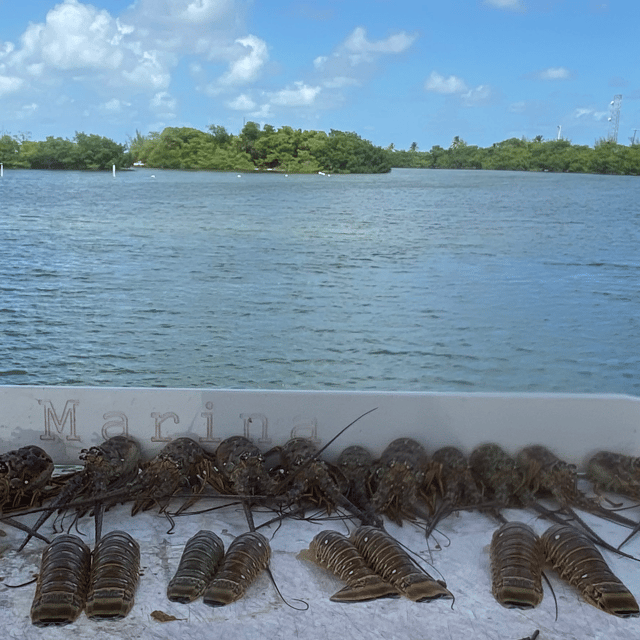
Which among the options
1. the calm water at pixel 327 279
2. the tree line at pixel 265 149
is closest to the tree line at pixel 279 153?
the tree line at pixel 265 149

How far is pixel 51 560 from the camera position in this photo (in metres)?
1.56

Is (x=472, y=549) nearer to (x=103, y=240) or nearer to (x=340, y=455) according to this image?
(x=340, y=455)

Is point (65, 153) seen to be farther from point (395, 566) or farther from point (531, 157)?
point (395, 566)

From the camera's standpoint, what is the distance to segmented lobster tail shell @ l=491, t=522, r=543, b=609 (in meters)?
1.56

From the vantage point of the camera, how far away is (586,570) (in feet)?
5.29

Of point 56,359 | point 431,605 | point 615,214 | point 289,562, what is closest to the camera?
point 431,605

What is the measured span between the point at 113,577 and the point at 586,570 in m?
1.05

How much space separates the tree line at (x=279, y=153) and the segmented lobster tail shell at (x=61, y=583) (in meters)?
11.0

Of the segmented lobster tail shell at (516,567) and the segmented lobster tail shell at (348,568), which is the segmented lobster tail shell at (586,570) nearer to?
the segmented lobster tail shell at (516,567)

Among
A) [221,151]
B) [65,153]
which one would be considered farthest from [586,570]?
[65,153]

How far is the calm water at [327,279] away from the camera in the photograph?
1382cm

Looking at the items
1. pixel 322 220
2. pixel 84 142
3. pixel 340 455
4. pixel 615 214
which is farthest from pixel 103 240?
pixel 340 455

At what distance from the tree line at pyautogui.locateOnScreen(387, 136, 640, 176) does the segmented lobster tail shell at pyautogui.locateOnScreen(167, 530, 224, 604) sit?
10.3m

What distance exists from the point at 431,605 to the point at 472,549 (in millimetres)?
283
